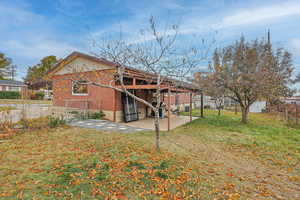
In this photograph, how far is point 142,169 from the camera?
323 centimetres

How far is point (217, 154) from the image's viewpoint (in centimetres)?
462

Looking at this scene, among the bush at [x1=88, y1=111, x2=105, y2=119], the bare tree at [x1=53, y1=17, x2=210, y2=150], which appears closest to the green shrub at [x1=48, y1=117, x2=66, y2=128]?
the bush at [x1=88, y1=111, x2=105, y2=119]

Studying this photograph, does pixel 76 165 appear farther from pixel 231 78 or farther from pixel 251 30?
pixel 251 30

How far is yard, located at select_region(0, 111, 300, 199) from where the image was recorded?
2.50m

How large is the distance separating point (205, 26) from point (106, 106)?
23.1 feet

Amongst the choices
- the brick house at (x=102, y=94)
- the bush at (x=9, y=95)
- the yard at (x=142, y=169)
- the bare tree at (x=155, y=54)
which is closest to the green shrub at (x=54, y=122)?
the yard at (x=142, y=169)

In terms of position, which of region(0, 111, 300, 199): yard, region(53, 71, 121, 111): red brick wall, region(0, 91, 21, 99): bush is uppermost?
region(0, 91, 21, 99): bush

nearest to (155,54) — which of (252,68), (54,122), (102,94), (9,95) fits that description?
(54,122)

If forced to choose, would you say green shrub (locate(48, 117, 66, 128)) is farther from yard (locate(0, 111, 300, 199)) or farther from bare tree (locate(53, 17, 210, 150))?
bare tree (locate(53, 17, 210, 150))

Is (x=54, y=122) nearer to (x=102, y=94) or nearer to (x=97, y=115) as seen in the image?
(x=97, y=115)

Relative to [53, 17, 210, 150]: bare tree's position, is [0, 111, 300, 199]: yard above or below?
below

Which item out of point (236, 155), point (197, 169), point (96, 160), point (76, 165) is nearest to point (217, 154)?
point (236, 155)

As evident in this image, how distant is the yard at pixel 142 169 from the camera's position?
2.50 metres

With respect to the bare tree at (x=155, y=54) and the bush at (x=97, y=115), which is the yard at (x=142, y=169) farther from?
the bush at (x=97, y=115)
